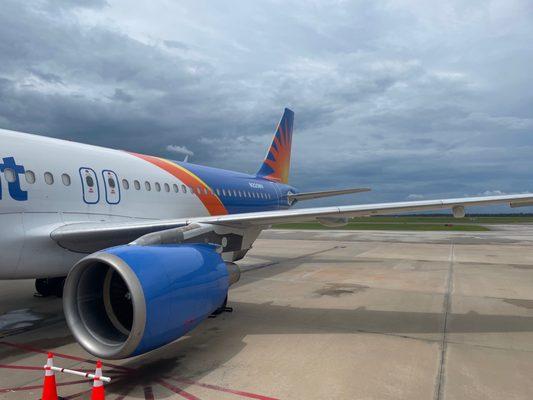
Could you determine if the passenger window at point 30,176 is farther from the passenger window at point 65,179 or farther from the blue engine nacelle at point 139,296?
the blue engine nacelle at point 139,296

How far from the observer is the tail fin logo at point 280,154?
18344mm

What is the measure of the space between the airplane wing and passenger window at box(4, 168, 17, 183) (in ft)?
3.26

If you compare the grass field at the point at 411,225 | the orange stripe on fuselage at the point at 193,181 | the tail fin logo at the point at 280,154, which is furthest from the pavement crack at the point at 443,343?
the grass field at the point at 411,225

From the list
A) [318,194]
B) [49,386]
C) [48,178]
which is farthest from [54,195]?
[318,194]

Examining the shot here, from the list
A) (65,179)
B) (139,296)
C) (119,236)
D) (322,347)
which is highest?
(65,179)

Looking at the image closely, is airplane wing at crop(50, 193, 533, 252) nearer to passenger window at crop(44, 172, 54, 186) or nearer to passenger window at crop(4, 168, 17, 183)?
passenger window at crop(44, 172, 54, 186)

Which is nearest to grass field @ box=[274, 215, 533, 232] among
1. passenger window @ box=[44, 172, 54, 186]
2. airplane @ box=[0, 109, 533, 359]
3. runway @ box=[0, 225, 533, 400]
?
runway @ box=[0, 225, 533, 400]

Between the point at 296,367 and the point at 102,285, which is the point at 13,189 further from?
the point at 296,367

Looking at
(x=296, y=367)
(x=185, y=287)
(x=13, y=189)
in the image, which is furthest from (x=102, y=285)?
(x=296, y=367)

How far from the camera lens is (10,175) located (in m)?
6.48

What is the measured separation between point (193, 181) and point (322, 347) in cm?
638

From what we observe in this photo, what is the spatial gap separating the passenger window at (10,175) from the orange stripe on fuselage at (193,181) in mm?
3766

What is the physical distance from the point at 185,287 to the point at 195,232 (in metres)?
1.64

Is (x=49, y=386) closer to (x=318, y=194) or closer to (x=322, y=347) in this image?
(x=322, y=347)
